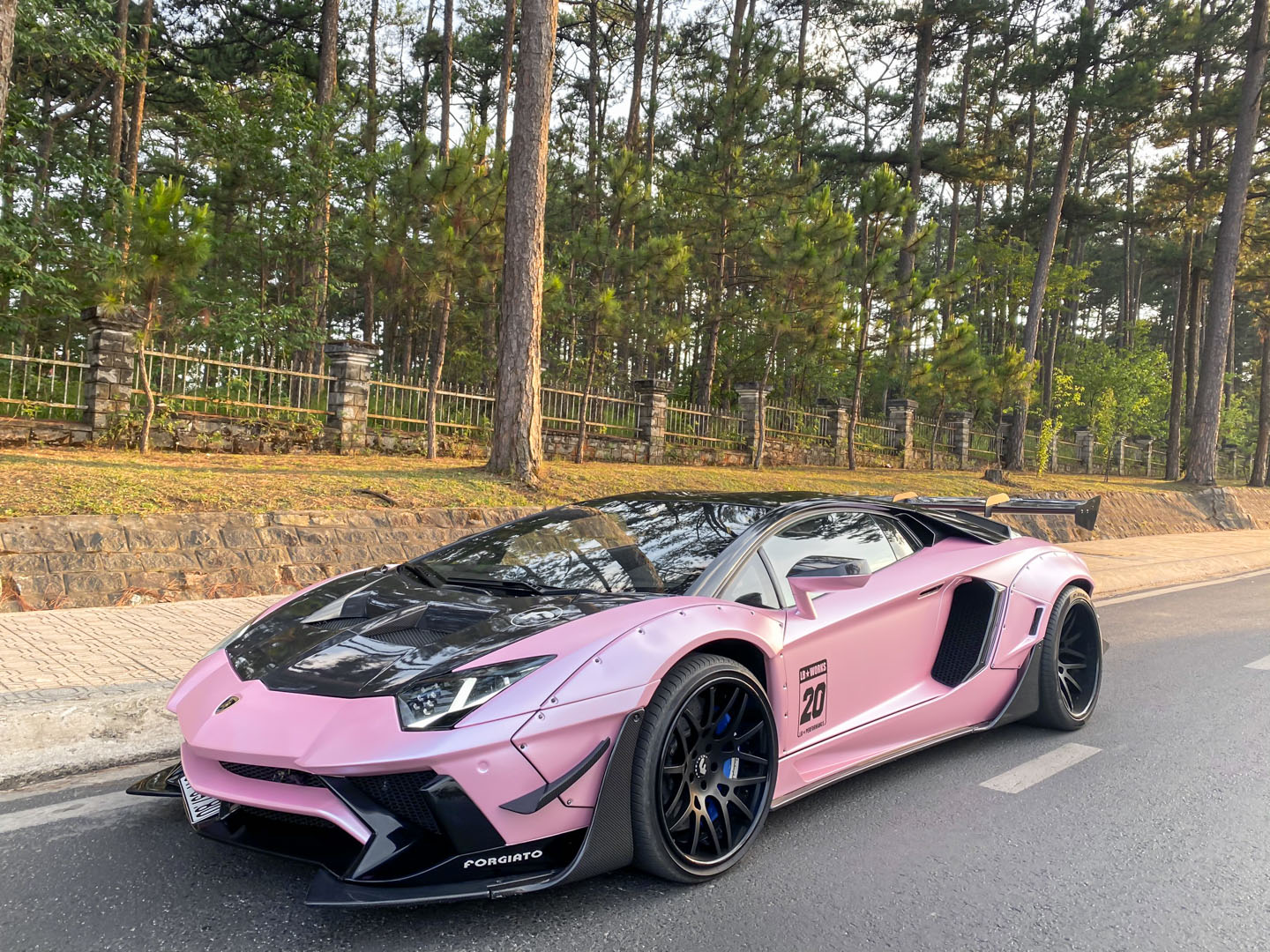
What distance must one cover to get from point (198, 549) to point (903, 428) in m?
23.5

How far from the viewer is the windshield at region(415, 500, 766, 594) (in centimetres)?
322

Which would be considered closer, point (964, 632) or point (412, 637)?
point (412, 637)

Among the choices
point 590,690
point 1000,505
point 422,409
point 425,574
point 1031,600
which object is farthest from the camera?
point 422,409

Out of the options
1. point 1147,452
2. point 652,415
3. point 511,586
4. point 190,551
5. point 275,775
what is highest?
point 1147,452

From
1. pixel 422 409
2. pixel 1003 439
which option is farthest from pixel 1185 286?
pixel 422 409

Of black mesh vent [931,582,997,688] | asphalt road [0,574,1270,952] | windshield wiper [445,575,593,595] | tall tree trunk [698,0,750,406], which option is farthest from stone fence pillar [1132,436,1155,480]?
Result: windshield wiper [445,575,593,595]

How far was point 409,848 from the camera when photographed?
2.21 m

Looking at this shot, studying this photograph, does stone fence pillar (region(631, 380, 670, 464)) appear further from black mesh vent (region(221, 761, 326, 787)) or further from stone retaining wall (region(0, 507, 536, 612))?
black mesh vent (region(221, 761, 326, 787))

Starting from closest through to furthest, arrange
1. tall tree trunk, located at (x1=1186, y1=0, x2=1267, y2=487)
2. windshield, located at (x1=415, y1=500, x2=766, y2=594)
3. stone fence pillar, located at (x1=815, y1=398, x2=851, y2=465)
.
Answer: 1. windshield, located at (x1=415, y1=500, x2=766, y2=594)
2. tall tree trunk, located at (x1=1186, y1=0, x2=1267, y2=487)
3. stone fence pillar, located at (x1=815, y1=398, x2=851, y2=465)

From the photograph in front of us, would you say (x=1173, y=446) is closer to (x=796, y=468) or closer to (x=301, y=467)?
(x=796, y=468)

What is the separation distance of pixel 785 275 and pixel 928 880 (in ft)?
58.8

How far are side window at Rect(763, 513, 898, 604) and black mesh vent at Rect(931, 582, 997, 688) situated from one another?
0.43 m

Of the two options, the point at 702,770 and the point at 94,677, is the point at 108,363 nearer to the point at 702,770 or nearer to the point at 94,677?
the point at 94,677

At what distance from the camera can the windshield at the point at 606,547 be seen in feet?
10.6
